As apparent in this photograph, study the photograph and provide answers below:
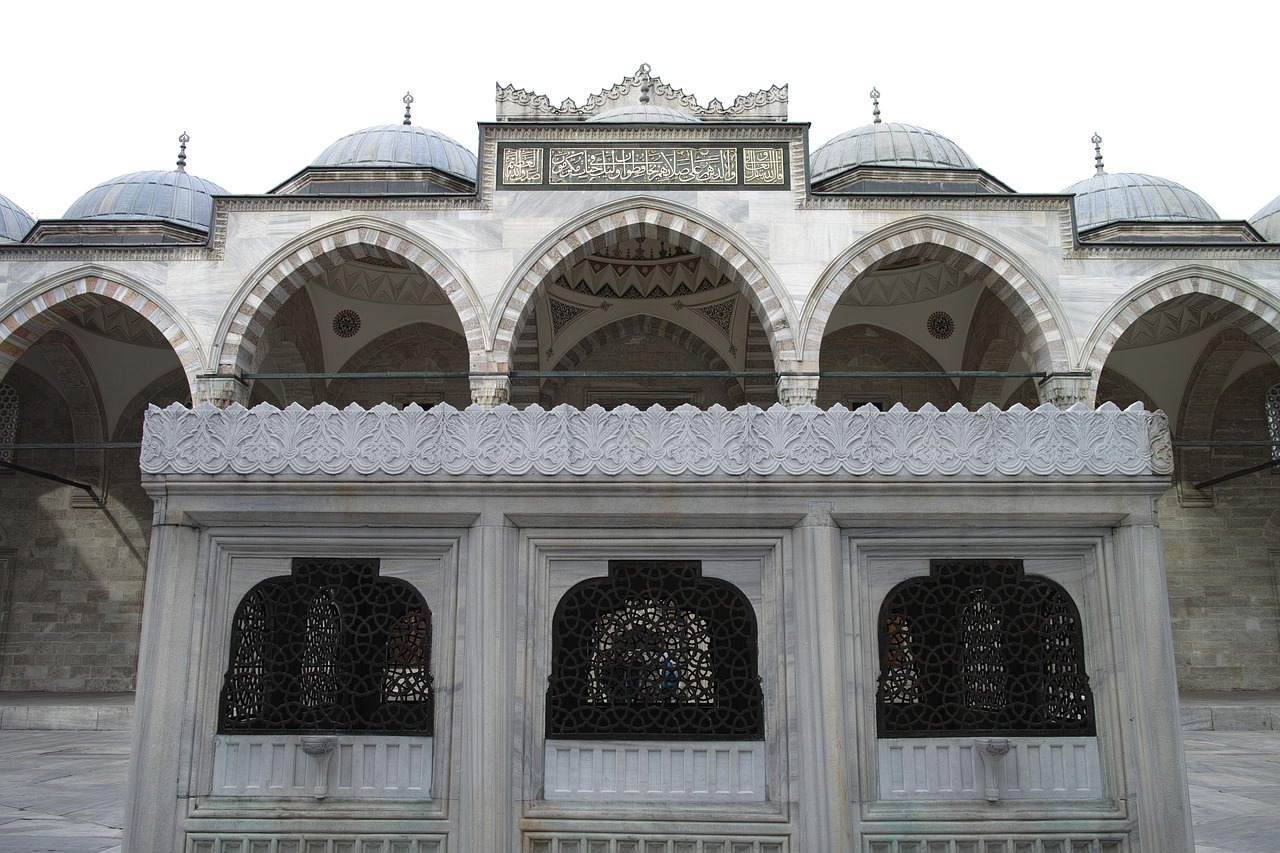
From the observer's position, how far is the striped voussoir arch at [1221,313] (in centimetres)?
1105

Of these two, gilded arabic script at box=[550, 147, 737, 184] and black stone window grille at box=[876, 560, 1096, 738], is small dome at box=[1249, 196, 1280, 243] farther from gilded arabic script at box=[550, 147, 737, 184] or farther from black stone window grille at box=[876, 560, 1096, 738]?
black stone window grille at box=[876, 560, 1096, 738]

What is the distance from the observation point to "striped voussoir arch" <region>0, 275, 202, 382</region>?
11.2 m

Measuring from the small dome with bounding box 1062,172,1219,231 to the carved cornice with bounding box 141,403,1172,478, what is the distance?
1388cm

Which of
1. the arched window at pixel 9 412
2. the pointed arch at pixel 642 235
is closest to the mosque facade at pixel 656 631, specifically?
the pointed arch at pixel 642 235

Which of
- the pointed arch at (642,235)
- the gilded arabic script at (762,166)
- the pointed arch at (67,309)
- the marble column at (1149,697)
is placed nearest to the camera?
the marble column at (1149,697)

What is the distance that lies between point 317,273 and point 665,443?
10077 millimetres

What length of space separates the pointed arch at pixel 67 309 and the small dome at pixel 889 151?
9215 millimetres

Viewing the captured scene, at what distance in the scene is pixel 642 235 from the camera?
38.0 ft

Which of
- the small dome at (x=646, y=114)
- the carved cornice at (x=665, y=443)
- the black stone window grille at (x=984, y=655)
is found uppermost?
the small dome at (x=646, y=114)

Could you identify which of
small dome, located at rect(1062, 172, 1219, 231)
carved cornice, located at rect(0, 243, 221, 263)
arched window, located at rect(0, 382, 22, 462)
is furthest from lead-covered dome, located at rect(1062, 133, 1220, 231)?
arched window, located at rect(0, 382, 22, 462)

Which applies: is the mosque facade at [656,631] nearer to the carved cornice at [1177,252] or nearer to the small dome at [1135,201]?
the carved cornice at [1177,252]

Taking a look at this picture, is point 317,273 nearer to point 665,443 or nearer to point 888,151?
point 888,151

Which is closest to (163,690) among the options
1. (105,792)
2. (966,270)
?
(105,792)

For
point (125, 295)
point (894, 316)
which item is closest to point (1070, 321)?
point (894, 316)
